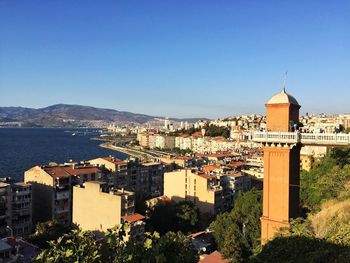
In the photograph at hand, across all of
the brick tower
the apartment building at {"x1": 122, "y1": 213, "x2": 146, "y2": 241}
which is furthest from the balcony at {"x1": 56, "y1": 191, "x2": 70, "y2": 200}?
the brick tower

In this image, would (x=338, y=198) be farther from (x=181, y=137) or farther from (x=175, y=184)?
(x=181, y=137)

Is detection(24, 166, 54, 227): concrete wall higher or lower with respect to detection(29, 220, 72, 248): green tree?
higher

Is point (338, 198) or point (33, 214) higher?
point (338, 198)

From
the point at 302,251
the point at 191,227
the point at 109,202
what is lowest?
the point at 191,227

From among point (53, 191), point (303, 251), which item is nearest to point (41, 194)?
point (53, 191)

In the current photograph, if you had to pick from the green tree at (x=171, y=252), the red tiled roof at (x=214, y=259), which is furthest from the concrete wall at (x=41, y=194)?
the green tree at (x=171, y=252)

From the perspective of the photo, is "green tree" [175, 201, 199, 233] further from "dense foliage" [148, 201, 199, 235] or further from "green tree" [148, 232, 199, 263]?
"green tree" [148, 232, 199, 263]

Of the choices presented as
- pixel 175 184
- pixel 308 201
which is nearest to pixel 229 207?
pixel 175 184
